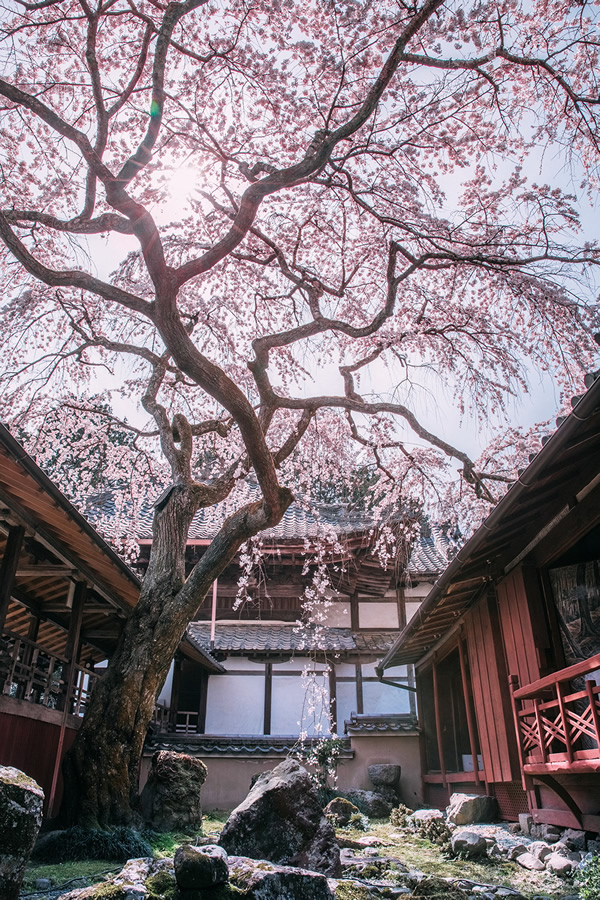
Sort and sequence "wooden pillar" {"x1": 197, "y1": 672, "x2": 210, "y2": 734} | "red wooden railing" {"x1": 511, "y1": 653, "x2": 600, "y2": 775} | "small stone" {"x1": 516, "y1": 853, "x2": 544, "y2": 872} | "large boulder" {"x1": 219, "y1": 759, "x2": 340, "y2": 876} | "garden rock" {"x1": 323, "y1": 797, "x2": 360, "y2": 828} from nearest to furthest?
"red wooden railing" {"x1": 511, "y1": 653, "x2": 600, "y2": 775}
"large boulder" {"x1": 219, "y1": 759, "x2": 340, "y2": 876}
"small stone" {"x1": 516, "y1": 853, "x2": 544, "y2": 872}
"garden rock" {"x1": 323, "y1": 797, "x2": 360, "y2": 828}
"wooden pillar" {"x1": 197, "y1": 672, "x2": 210, "y2": 734}

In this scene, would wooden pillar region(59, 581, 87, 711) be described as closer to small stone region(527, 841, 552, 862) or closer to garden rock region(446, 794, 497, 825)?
garden rock region(446, 794, 497, 825)

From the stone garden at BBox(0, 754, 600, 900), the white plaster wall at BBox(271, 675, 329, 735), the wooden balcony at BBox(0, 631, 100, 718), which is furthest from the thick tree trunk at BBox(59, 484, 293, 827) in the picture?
the white plaster wall at BBox(271, 675, 329, 735)

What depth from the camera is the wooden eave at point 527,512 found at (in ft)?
14.5

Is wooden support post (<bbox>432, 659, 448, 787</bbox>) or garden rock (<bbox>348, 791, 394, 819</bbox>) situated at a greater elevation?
wooden support post (<bbox>432, 659, 448, 787</bbox>)

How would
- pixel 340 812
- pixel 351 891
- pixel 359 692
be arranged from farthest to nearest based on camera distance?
pixel 359 692
pixel 340 812
pixel 351 891

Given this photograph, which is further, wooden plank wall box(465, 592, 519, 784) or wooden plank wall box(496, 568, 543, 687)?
wooden plank wall box(465, 592, 519, 784)

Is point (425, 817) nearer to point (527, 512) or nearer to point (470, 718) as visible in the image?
point (470, 718)

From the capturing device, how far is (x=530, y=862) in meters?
5.26

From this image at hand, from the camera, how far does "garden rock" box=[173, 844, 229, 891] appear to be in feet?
10.8

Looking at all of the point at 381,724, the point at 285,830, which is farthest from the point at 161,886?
the point at 381,724

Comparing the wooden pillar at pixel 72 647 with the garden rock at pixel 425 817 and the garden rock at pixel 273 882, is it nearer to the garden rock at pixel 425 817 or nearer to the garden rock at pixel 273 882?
the garden rock at pixel 425 817

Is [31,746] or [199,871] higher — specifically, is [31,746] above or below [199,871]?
above

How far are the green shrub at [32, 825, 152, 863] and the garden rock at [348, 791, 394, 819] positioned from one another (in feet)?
21.3

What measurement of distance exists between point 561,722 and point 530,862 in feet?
4.16
